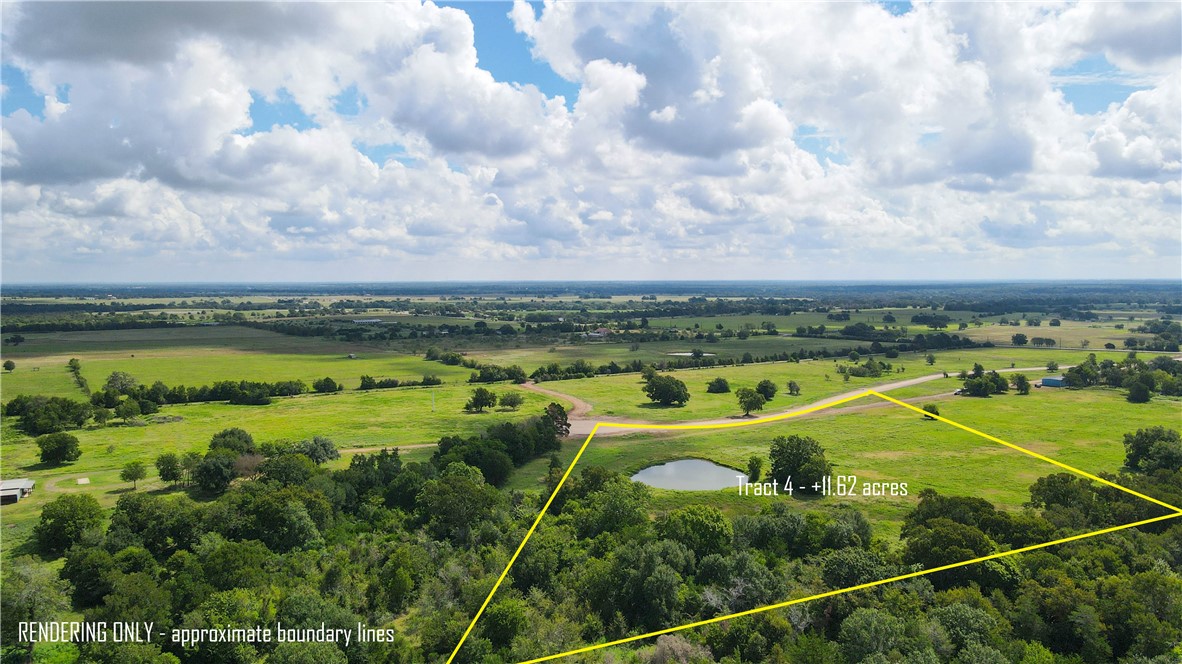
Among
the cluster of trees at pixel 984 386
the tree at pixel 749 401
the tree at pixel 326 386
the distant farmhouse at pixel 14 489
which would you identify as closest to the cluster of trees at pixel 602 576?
the distant farmhouse at pixel 14 489

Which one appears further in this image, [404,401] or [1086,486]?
[404,401]

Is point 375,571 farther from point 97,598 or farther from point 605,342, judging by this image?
point 605,342

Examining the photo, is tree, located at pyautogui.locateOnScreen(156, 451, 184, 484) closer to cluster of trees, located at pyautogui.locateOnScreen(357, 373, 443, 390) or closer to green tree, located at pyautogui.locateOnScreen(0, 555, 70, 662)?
green tree, located at pyautogui.locateOnScreen(0, 555, 70, 662)

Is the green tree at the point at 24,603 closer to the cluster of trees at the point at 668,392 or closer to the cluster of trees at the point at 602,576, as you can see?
the cluster of trees at the point at 602,576

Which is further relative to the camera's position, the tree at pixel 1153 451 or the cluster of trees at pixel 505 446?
the tree at pixel 1153 451

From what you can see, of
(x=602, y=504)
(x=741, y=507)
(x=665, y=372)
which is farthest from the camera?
(x=665, y=372)

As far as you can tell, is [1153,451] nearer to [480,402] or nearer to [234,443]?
[480,402]

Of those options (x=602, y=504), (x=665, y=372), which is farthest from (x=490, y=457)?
(x=665, y=372)

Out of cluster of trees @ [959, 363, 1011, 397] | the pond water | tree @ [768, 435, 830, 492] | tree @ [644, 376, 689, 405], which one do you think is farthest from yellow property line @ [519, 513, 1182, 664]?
cluster of trees @ [959, 363, 1011, 397]
